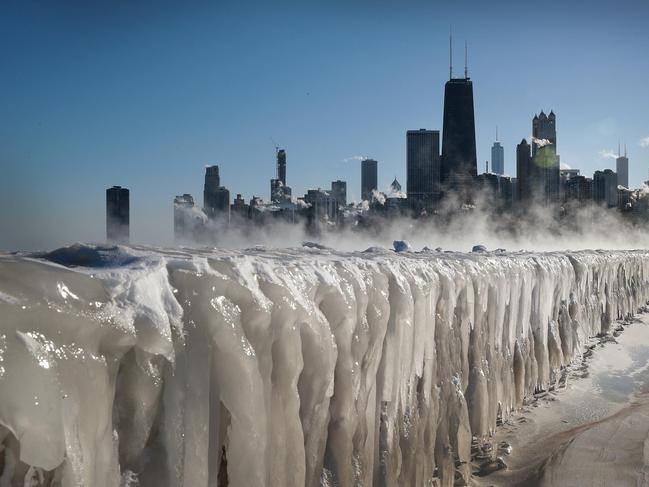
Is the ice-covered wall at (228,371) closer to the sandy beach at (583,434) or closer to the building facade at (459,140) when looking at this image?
the sandy beach at (583,434)

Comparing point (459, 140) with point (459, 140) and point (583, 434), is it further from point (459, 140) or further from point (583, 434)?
point (583, 434)

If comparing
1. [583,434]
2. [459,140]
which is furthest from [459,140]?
[583,434]

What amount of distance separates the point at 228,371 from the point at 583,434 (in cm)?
397

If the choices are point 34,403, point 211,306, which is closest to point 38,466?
point 34,403

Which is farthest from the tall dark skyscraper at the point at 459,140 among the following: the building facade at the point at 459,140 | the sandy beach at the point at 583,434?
the sandy beach at the point at 583,434

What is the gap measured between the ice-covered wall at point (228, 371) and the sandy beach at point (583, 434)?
1.77ft

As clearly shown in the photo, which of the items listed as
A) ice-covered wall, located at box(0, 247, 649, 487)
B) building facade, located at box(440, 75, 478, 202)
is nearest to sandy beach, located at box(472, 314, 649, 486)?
ice-covered wall, located at box(0, 247, 649, 487)

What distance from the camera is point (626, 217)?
62156 mm

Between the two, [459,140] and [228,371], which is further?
[459,140]

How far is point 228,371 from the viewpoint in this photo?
2.18 m

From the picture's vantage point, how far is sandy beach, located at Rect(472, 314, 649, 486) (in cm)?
435

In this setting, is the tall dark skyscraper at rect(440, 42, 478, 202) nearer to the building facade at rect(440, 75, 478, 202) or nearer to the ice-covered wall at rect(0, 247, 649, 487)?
the building facade at rect(440, 75, 478, 202)

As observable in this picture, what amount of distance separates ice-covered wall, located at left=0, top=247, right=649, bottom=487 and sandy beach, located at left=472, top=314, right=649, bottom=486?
541 mm

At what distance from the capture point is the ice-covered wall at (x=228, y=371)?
5.20 ft
